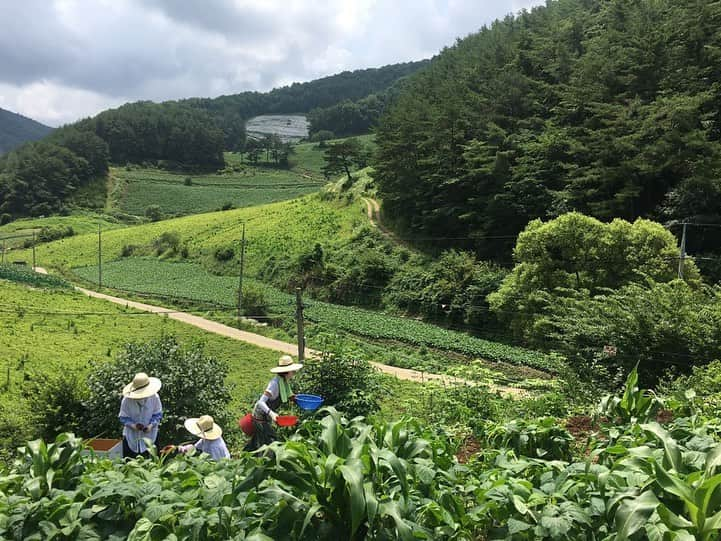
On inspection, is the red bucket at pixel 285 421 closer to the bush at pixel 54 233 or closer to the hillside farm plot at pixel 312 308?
the hillside farm plot at pixel 312 308

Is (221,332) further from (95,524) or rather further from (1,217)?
(1,217)

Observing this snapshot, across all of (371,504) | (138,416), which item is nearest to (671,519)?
(371,504)

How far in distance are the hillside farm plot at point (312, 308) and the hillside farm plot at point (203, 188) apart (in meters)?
37.4

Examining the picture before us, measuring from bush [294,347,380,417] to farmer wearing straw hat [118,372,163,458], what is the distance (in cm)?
335

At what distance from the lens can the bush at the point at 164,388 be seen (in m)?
8.57

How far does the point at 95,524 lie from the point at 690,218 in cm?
2622

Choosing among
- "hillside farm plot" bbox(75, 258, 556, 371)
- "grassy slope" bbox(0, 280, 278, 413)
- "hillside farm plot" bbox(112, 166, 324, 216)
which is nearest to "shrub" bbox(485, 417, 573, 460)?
"hillside farm plot" bbox(75, 258, 556, 371)

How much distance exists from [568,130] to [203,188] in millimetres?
83711

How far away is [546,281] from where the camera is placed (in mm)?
20469

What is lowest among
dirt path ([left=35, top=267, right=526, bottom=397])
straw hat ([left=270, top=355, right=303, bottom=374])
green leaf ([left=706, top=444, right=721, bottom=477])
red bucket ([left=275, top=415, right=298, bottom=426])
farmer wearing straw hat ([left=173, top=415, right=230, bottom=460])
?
dirt path ([left=35, top=267, right=526, bottom=397])

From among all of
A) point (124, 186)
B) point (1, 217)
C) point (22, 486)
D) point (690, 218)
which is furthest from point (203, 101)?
point (22, 486)

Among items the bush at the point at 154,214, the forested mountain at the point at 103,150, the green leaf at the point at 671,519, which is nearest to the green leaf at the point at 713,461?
the green leaf at the point at 671,519

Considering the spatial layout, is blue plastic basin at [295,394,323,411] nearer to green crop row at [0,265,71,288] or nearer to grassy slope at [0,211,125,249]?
green crop row at [0,265,71,288]

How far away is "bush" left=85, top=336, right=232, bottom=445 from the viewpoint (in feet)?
28.1
